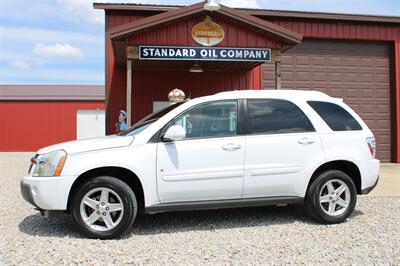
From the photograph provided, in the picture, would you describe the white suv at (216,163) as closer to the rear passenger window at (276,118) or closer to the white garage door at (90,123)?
the rear passenger window at (276,118)

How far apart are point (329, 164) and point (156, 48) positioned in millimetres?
4499

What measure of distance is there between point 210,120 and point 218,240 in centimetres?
151

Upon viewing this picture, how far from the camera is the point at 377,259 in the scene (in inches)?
161

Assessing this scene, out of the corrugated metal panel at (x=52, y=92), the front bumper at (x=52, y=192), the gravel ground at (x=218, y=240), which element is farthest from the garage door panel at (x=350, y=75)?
the corrugated metal panel at (x=52, y=92)

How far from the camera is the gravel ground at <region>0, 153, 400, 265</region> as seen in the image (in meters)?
4.08

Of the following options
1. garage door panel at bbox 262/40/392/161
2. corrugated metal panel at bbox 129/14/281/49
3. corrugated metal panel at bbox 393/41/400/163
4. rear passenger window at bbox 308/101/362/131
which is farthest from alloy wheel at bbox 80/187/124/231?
corrugated metal panel at bbox 393/41/400/163

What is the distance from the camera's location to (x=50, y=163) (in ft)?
15.6

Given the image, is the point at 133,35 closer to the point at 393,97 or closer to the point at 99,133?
the point at 393,97

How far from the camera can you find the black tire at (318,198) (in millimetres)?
5340

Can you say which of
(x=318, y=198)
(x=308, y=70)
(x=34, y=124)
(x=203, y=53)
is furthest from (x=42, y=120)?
(x=318, y=198)

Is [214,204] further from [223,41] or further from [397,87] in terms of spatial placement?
[397,87]

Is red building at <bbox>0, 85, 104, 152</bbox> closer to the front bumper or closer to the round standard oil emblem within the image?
the round standard oil emblem

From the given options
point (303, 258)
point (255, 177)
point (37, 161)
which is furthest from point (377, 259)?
point (37, 161)

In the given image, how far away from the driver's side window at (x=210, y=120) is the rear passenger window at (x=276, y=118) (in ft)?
0.83
